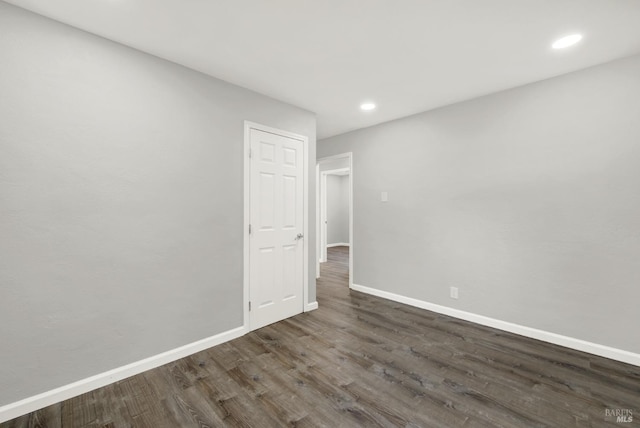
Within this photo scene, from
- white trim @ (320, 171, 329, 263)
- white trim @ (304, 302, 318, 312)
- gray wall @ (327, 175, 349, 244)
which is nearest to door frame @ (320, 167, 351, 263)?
white trim @ (320, 171, 329, 263)

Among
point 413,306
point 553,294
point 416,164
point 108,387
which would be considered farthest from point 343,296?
point 108,387

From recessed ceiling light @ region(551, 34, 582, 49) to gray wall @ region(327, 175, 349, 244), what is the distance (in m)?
7.13

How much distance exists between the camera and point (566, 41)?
210cm

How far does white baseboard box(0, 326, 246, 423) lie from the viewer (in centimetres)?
171

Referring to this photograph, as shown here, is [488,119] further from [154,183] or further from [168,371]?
[168,371]

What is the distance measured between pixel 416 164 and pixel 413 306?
1953 millimetres

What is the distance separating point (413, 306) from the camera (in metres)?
3.66

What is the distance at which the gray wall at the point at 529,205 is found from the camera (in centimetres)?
236

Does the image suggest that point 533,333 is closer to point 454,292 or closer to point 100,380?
point 454,292

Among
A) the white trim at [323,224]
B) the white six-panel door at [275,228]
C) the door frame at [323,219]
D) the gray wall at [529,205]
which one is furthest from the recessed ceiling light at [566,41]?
the white trim at [323,224]

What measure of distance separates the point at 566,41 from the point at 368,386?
10.1 ft

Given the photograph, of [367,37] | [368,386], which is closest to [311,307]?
[368,386]

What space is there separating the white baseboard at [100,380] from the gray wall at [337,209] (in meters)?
6.68

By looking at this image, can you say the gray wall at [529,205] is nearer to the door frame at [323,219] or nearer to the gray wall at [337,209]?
the door frame at [323,219]
